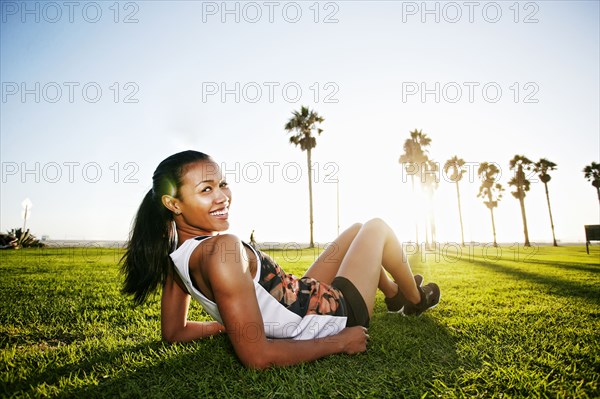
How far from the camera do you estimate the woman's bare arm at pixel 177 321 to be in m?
2.74

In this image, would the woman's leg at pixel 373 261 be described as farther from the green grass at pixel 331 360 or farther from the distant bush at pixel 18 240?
the distant bush at pixel 18 240

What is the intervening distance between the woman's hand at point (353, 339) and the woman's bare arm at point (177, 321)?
128cm

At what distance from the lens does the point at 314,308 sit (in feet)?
7.85

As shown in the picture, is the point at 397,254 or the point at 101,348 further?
the point at 397,254

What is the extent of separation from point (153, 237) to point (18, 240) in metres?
26.4

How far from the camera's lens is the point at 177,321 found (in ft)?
9.35

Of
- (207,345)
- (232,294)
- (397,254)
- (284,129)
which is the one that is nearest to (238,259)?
(232,294)

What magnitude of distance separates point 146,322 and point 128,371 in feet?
5.28

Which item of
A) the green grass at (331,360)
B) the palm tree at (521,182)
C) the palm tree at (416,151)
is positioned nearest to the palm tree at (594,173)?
the palm tree at (521,182)

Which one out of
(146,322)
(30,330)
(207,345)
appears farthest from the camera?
(146,322)

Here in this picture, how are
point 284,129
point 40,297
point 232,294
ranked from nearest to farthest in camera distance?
point 232,294, point 40,297, point 284,129

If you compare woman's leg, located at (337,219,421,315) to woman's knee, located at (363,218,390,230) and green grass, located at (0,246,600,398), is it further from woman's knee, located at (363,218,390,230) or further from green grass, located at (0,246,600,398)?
green grass, located at (0,246,600,398)

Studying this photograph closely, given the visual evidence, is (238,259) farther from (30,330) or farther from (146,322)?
(30,330)

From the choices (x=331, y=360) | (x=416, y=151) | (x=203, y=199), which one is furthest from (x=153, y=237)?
(x=416, y=151)
